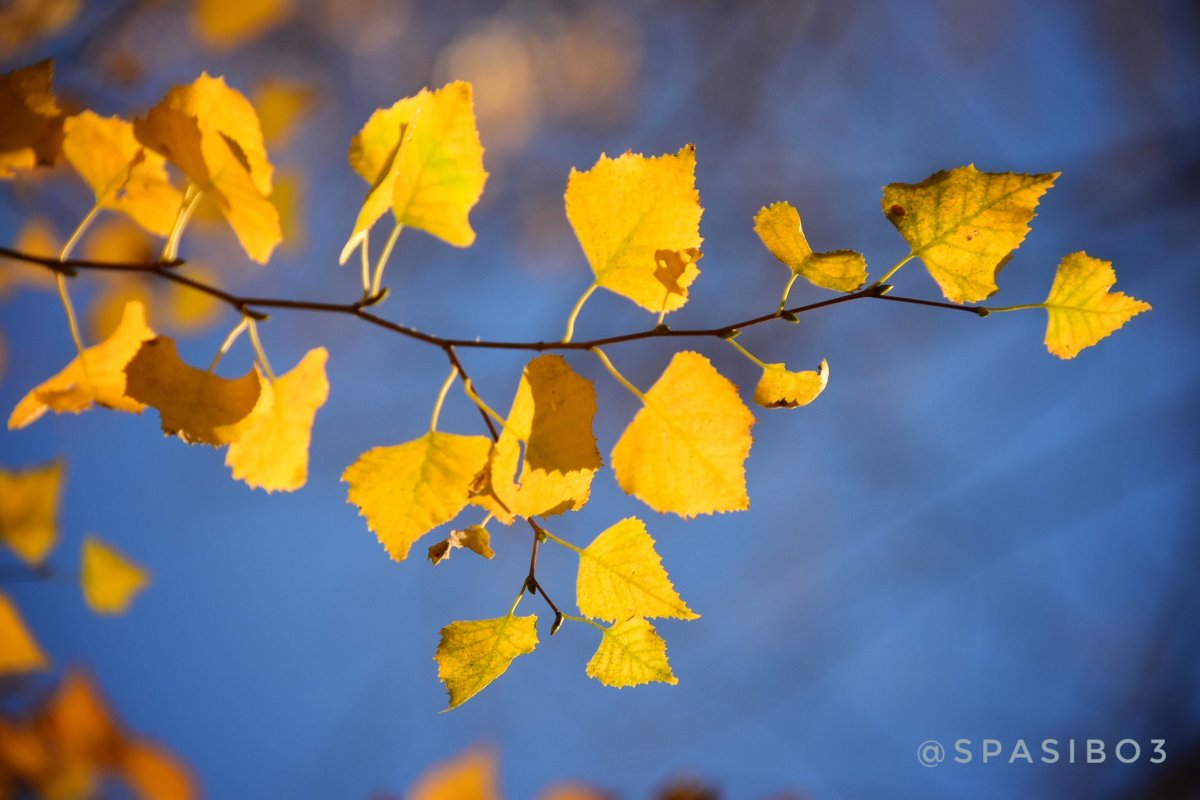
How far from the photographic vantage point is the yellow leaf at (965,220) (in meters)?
0.37

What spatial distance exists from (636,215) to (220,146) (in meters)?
0.25

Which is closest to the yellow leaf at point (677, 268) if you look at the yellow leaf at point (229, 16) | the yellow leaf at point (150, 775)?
the yellow leaf at point (229, 16)

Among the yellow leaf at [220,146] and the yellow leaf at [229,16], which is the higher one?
the yellow leaf at [229,16]

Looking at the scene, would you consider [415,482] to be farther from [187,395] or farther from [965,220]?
[965,220]

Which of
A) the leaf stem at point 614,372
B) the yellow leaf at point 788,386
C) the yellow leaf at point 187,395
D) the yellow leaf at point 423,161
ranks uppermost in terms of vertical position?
the yellow leaf at point 423,161

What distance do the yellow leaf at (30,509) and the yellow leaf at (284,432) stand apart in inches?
15.9

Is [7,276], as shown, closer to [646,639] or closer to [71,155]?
[71,155]

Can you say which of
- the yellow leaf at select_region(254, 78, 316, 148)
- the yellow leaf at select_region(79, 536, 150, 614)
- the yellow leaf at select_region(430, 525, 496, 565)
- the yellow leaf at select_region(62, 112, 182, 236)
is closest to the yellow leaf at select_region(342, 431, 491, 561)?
the yellow leaf at select_region(430, 525, 496, 565)

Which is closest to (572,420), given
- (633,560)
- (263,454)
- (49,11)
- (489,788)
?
(633,560)

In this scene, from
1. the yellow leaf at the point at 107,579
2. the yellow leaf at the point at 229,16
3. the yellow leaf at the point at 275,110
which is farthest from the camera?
the yellow leaf at the point at 229,16

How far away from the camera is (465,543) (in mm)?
397

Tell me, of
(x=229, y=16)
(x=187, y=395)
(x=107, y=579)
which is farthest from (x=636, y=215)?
(x=229, y=16)

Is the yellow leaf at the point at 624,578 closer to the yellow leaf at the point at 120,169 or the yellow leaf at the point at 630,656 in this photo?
the yellow leaf at the point at 630,656

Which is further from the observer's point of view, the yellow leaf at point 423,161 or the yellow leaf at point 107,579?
the yellow leaf at point 107,579
